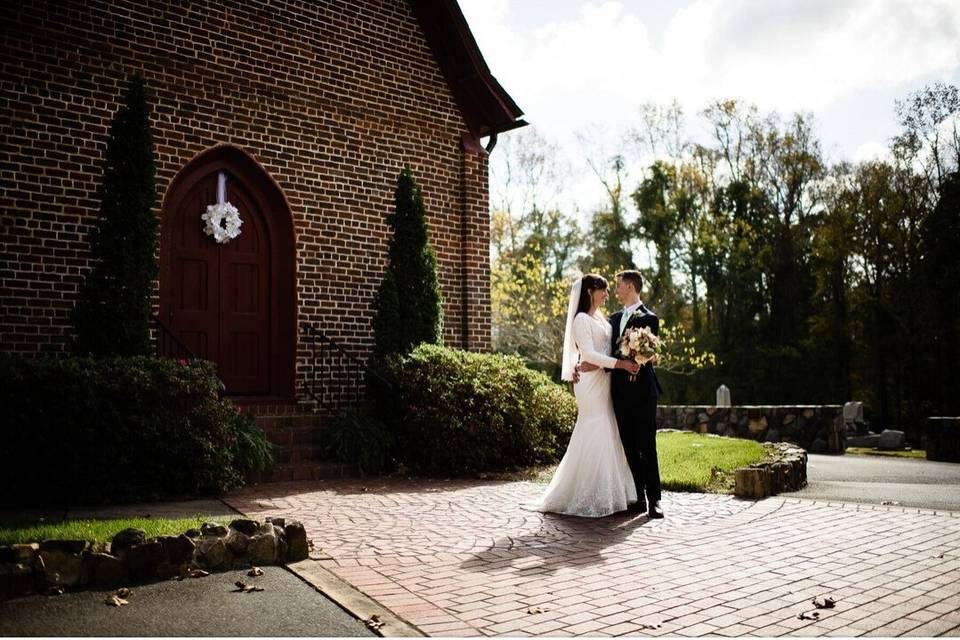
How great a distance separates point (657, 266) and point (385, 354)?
23.7 meters

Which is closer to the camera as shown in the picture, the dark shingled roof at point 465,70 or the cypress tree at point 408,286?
the cypress tree at point 408,286

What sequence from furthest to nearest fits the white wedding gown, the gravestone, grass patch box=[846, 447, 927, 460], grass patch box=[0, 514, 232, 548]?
the gravestone < grass patch box=[846, 447, 927, 460] < the white wedding gown < grass patch box=[0, 514, 232, 548]

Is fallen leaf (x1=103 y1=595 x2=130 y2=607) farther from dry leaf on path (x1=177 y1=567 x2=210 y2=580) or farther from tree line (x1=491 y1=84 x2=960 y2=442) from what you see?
tree line (x1=491 y1=84 x2=960 y2=442)

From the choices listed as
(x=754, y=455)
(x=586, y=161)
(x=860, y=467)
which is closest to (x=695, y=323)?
(x=586, y=161)

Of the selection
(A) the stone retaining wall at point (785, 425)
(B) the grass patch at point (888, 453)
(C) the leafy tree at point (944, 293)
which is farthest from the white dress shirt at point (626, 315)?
(C) the leafy tree at point (944, 293)

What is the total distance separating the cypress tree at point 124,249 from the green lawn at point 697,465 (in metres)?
4.52

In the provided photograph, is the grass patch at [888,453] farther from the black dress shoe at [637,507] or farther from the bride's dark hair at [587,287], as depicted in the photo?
the bride's dark hair at [587,287]

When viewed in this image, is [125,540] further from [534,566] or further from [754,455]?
[754,455]

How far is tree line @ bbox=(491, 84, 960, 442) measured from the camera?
28.5 meters

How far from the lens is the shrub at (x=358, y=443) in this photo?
10.0m

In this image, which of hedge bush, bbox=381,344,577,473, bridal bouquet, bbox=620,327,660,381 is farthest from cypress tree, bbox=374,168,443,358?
bridal bouquet, bbox=620,327,660,381

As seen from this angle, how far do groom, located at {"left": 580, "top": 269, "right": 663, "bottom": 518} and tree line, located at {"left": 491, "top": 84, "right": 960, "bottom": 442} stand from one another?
19637mm

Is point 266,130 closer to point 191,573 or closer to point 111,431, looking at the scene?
point 111,431

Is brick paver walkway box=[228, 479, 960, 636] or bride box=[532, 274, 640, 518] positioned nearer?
brick paver walkway box=[228, 479, 960, 636]
